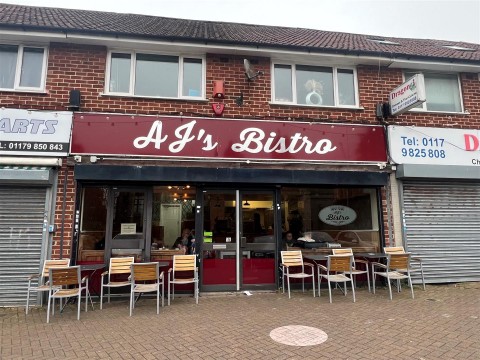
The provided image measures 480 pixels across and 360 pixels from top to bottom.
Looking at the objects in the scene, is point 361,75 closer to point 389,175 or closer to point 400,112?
point 400,112

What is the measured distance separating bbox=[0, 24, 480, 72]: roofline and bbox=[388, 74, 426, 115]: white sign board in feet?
3.35

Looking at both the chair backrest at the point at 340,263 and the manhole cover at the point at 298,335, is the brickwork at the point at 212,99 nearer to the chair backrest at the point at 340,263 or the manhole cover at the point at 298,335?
the chair backrest at the point at 340,263

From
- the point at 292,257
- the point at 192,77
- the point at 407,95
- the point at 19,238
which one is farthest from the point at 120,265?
the point at 407,95

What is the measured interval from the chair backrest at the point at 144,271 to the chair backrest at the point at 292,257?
111 inches

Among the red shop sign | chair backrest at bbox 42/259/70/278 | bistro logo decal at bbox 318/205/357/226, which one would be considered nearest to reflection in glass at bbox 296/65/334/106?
the red shop sign

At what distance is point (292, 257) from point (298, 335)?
2.78 metres

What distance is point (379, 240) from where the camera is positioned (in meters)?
8.15

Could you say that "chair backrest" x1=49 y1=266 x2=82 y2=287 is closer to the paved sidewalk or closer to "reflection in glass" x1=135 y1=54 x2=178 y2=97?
the paved sidewalk

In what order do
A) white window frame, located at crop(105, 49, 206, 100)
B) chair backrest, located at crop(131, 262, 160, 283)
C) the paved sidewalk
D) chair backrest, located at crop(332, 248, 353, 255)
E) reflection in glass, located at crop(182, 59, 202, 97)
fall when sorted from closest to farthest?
1. the paved sidewalk
2. chair backrest, located at crop(131, 262, 160, 283)
3. white window frame, located at crop(105, 49, 206, 100)
4. chair backrest, located at crop(332, 248, 353, 255)
5. reflection in glass, located at crop(182, 59, 202, 97)

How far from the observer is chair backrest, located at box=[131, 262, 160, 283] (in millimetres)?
5977

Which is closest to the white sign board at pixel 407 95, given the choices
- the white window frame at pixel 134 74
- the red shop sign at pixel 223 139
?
the red shop sign at pixel 223 139

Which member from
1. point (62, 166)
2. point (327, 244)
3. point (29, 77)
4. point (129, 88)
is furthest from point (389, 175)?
point (29, 77)

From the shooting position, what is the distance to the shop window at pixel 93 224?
23.3 feet

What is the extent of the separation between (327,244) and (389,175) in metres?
2.34
